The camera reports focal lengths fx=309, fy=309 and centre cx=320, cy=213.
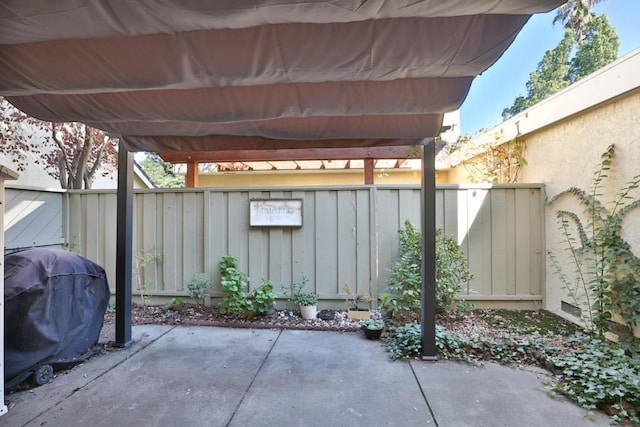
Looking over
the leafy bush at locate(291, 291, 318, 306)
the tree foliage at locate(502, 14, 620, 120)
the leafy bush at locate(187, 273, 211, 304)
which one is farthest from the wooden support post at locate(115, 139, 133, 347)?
the tree foliage at locate(502, 14, 620, 120)

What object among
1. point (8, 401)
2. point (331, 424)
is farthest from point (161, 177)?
point (331, 424)

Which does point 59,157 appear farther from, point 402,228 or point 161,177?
point 161,177

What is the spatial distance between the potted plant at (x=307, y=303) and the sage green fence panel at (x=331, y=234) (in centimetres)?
22

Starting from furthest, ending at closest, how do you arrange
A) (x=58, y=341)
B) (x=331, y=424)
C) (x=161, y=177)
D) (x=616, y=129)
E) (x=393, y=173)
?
1. (x=161, y=177)
2. (x=393, y=173)
3. (x=616, y=129)
4. (x=58, y=341)
5. (x=331, y=424)

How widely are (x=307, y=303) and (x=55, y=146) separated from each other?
17.5 feet

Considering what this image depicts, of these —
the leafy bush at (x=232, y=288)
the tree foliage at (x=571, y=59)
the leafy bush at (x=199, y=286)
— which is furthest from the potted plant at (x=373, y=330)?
the tree foliage at (x=571, y=59)

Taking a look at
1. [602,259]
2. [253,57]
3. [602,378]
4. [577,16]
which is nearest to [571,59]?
[577,16]

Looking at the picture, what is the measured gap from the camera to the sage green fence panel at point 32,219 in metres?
3.65

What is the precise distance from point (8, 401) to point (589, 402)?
12.8ft

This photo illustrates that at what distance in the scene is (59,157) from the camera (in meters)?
5.40

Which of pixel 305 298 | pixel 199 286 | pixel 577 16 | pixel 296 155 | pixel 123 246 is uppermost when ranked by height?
pixel 577 16

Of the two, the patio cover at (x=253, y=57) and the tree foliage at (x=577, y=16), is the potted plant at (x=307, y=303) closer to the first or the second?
the patio cover at (x=253, y=57)

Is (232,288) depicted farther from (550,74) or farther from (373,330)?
(550,74)

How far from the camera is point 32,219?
391 centimetres
